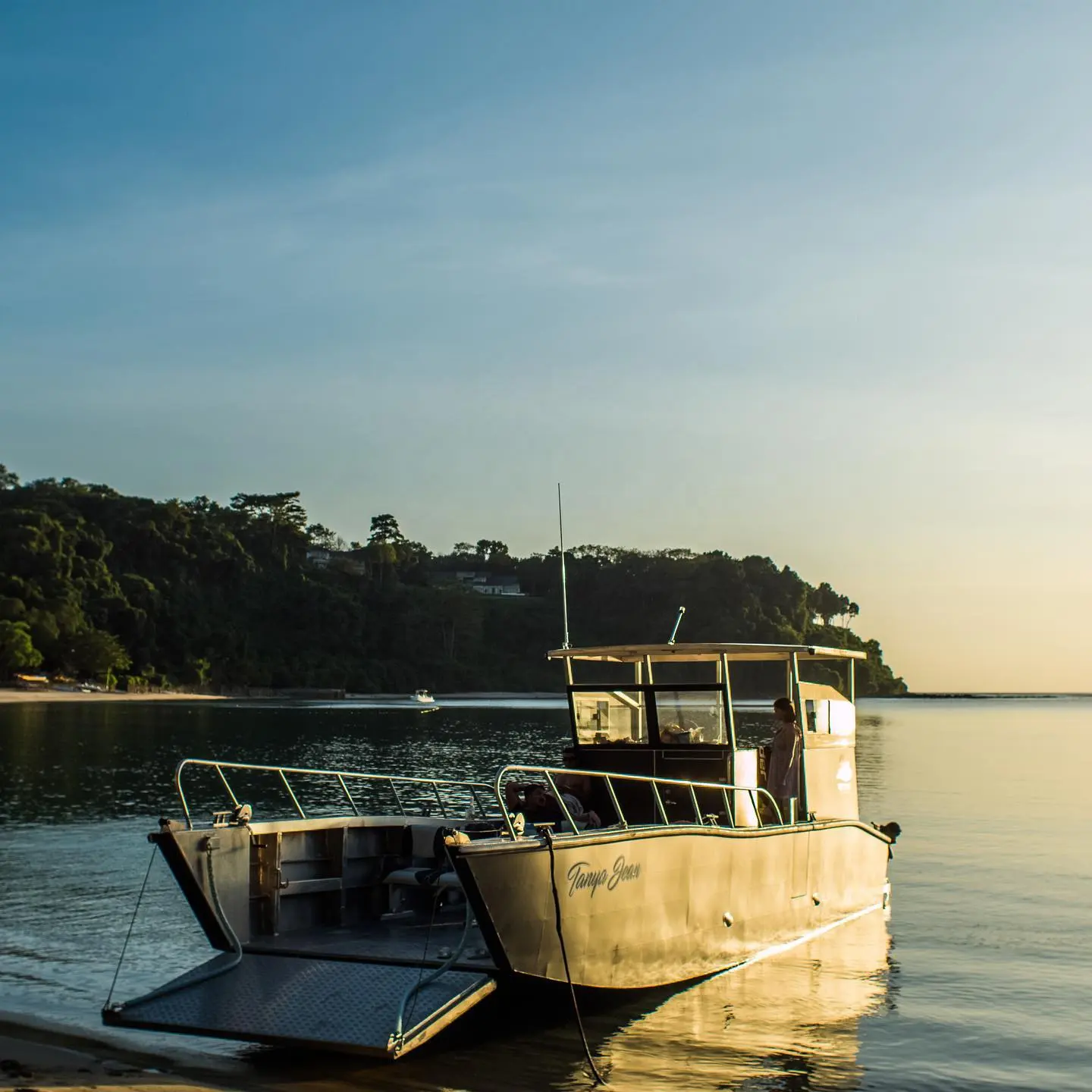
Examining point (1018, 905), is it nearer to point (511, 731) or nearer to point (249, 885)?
point (249, 885)

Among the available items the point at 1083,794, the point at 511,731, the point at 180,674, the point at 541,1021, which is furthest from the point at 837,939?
the point at 180,674

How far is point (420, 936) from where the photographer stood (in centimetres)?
1000

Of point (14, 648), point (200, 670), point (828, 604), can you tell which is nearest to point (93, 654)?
point (14, 648)

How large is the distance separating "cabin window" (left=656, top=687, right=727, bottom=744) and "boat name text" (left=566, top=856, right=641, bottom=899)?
3113mm

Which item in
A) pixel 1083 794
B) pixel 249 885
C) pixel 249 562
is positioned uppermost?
pixel 249 562

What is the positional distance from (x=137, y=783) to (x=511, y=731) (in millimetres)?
39367

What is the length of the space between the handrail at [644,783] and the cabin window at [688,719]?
52 centimetres

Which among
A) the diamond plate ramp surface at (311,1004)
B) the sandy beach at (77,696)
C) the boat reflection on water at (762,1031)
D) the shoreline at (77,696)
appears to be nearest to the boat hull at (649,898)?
the boat reflection on water at (762,1031)

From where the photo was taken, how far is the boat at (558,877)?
329 inches

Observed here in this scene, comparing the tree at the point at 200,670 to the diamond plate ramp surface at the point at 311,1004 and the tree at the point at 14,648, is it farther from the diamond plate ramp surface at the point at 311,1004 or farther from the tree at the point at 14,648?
the diamond plate ramp surface at the point at 311,1004

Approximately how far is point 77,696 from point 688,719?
98.0 meters

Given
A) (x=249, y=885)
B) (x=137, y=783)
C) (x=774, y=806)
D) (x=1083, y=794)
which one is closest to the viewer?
(x=249, y=885)

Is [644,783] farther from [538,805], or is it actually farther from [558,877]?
[558,877]

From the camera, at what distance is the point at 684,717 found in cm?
1252
